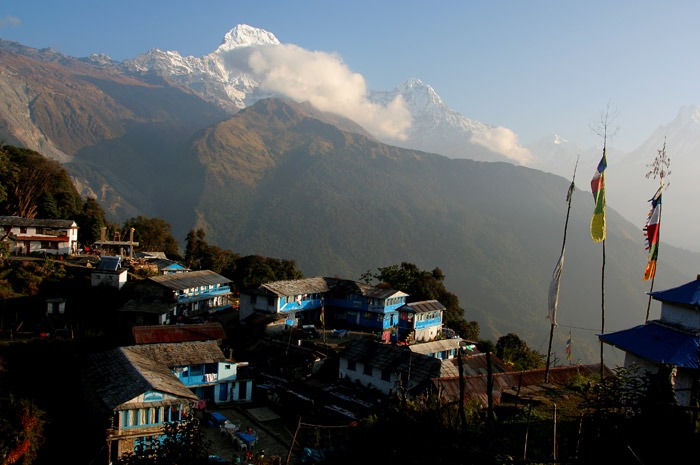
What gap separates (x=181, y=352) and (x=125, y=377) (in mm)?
5153

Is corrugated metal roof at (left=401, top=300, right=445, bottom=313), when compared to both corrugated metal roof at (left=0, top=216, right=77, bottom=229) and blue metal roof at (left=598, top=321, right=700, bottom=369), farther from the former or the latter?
corrugated metal roof at (left=0, top=216, right=77, bottom=229)

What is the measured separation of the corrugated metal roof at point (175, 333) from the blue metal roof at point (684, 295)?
23255 mm

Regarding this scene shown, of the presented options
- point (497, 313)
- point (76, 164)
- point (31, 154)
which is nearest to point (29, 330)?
point (31, 154)

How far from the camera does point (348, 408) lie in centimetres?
2525

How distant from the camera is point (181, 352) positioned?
26328 mm

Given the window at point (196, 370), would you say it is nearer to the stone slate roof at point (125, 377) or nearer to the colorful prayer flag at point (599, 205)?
the stone slate roof at point (125, 377)

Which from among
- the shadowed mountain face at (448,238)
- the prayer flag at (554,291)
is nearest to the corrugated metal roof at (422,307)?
the prayer flag at (554,291)

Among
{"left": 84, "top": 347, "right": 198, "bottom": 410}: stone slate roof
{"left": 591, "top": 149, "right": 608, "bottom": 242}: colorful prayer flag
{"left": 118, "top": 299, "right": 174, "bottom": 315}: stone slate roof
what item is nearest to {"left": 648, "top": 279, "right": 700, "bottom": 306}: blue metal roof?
{"left": 591, "top": 149, "right": 608, "bottom": 242}: colorful prayer flag

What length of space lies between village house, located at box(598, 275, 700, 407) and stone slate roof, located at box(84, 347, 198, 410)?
1651 cm

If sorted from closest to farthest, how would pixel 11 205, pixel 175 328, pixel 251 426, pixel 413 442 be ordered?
pixel 413 442 → pixel 251 426 → pixel 175 328 → pixel 11 205

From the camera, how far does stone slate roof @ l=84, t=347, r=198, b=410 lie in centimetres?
1992

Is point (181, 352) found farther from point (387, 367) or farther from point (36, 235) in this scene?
point (36, 235)

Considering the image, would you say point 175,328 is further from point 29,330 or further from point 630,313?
point 630,313

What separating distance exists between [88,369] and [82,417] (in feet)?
7.34
